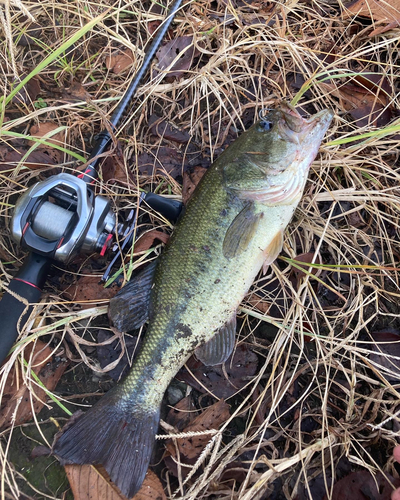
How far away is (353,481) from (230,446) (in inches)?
30.3

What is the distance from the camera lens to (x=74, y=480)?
6.96 ft

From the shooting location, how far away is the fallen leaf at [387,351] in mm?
2344

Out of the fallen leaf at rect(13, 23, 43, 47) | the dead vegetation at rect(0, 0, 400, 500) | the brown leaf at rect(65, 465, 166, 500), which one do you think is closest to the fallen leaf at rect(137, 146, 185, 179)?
the dead vegetation at rect(0, 0, 400, 500)

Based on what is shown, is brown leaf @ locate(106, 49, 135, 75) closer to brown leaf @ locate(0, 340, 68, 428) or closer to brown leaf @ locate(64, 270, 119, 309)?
brown leaf @ locate(64, 270, 119, 309)

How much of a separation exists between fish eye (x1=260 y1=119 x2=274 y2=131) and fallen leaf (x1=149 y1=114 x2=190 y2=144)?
71cm

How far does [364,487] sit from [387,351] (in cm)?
86

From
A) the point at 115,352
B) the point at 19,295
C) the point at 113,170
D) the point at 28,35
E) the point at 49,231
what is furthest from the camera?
the point at 28,35

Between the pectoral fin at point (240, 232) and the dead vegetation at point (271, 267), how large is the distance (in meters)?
0.43

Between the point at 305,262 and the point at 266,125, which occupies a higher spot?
the point at 266,125

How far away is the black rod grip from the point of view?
2111 mm

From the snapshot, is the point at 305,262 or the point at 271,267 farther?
the point at 271,267

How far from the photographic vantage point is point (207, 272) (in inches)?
86.4

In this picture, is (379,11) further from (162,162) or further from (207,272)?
(207,272)

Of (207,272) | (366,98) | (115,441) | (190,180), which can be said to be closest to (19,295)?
(115,441)
